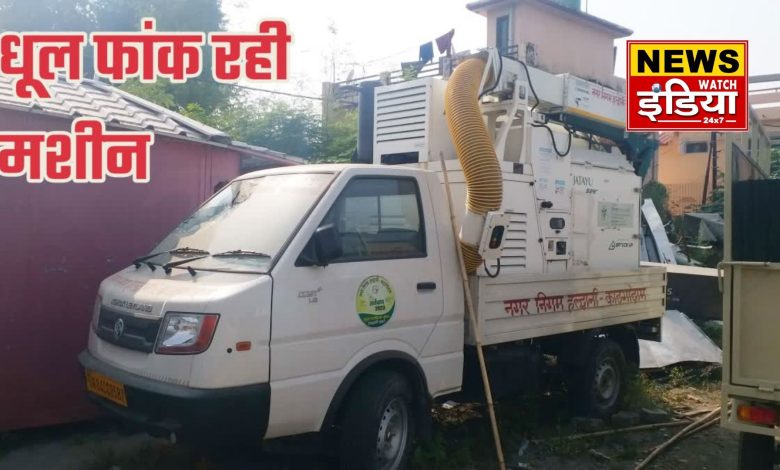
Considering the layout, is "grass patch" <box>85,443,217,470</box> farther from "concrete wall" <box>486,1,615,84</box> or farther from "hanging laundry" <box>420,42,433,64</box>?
"concrete wall" <box>486,1,615,84</box>

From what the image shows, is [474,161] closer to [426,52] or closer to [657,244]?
[426,52]

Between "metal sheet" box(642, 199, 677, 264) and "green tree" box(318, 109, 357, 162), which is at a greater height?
"green tree" box(318, 109, 357, 162)

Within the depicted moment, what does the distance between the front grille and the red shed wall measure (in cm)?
143

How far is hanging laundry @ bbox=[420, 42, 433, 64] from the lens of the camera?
6.86 metres

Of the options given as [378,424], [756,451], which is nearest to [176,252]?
[378,424]

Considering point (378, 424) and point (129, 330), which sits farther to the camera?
point (378, 424)

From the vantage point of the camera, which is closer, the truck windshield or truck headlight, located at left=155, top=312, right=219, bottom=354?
truck headlight, located at left=155, top=312, right=219, bottom=354

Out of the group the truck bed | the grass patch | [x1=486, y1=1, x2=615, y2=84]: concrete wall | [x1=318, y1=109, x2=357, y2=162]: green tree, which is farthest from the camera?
[x1=486, y1=1, x2=615, y2=84]: concrete wall

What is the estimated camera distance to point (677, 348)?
8.17 meters

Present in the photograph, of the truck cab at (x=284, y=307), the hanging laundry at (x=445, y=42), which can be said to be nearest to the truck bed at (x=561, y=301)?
the truck cab at (x=284, y=307)

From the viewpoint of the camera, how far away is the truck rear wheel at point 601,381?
6223mm

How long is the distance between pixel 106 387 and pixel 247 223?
4.28 ft

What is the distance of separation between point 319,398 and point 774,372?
2636mm

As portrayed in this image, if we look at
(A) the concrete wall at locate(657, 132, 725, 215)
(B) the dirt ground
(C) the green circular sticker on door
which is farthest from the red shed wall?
(A) the concrete wall at locate(657, 132, 725, 215)
